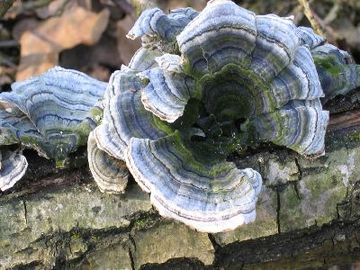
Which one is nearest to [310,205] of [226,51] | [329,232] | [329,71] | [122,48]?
[329,232]

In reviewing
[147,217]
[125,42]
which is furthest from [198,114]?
[125,42]

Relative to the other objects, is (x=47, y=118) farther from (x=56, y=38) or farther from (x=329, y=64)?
(x=56, y=38)

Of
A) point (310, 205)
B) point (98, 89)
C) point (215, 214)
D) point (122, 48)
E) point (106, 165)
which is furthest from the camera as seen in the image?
point (122, 48)

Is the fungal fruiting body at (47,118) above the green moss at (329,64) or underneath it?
underneath

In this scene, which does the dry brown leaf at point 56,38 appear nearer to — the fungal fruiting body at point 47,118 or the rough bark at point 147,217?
the fungal fruiting body at point 47,118

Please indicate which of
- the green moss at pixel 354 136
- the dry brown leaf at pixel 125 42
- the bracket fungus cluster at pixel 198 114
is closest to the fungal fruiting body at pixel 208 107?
the bracket fungus cluster at pixel 198 114

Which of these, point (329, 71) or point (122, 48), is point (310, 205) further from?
point (122, 48)

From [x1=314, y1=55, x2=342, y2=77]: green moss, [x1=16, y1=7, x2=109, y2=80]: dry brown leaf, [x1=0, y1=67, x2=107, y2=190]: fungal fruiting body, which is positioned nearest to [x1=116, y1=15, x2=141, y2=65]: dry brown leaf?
[x1=16, y1=7, x2=109, y2=80]: dry brown leaf
